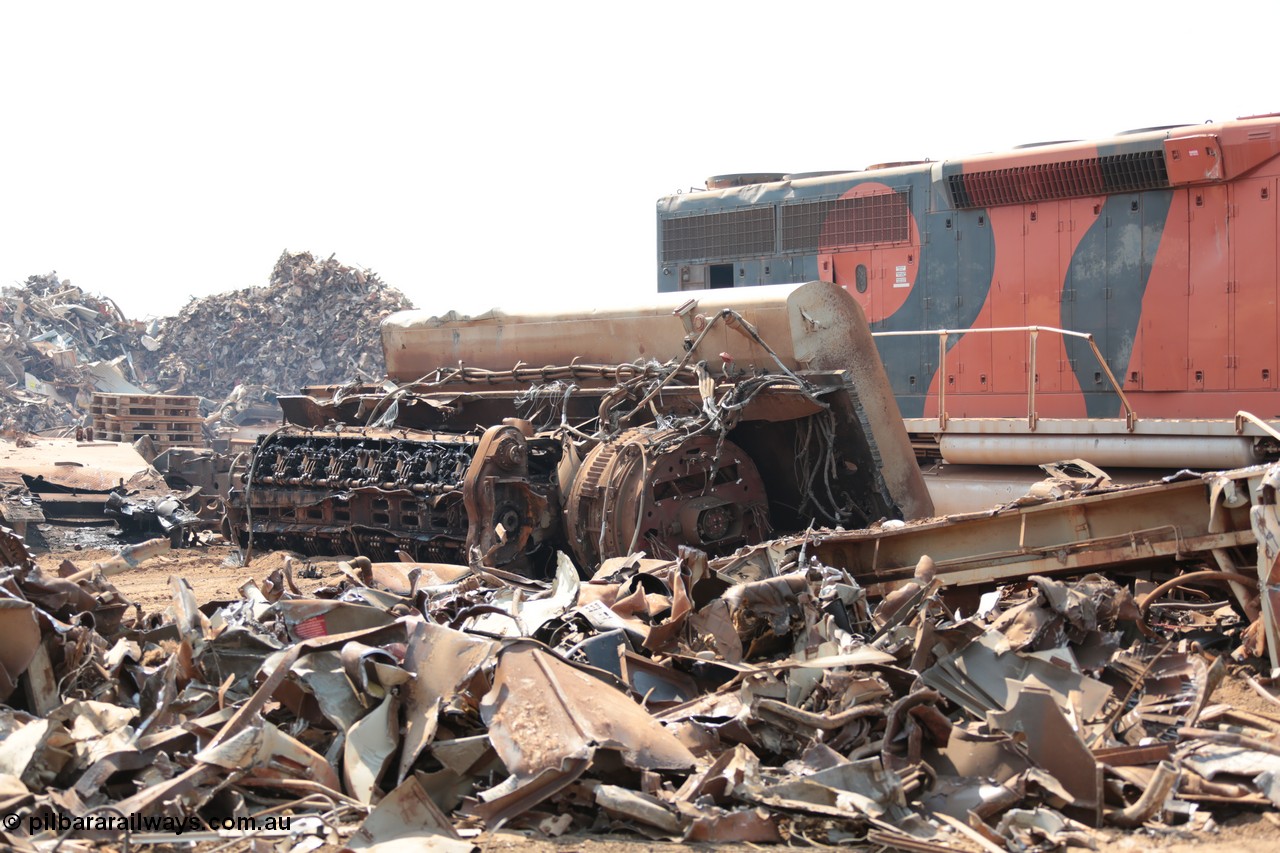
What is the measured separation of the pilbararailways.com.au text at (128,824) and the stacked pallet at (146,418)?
1793cm

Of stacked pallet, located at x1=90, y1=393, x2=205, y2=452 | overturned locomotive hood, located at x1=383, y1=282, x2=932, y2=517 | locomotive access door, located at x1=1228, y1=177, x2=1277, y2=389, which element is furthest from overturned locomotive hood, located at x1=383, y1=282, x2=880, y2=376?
stacked pallet, located at x1=90, y1=393, x2=205, y2=452

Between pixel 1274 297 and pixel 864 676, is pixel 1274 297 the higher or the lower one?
the higher one

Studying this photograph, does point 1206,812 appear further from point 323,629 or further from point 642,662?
point 323,629

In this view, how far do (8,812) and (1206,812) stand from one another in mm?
3990

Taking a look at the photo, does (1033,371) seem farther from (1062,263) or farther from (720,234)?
(720,234)

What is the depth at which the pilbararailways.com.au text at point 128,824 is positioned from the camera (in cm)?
373

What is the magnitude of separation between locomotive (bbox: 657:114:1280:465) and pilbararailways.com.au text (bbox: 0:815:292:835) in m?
7.04

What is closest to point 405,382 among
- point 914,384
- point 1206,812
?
point 914,384

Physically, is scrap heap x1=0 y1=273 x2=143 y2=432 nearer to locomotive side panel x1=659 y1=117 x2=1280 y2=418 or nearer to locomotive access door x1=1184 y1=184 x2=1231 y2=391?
locomotive side panel x1=659 y1=117 x2=1280 y2=418

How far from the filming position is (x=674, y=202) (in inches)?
508

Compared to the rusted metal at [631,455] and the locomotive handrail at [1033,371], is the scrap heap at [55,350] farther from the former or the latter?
the locomotive handrail at [1033,371]

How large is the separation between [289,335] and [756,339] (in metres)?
27.9

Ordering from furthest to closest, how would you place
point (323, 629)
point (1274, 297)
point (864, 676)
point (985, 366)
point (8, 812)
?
point (985, 366), point (1274, 297), point (323, 629), point (864, 676), point (8, 812)

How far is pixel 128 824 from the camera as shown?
374 centimetres
